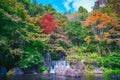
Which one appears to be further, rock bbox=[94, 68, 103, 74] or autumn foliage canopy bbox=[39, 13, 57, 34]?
autumn foliage canopy bbox=[39, 13, 57, 34]

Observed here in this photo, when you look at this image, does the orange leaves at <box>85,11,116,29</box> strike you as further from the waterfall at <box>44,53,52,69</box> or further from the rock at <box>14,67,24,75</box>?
the rock at <box>14,67,24,75</box>

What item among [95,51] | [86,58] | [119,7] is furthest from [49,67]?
[119,7]

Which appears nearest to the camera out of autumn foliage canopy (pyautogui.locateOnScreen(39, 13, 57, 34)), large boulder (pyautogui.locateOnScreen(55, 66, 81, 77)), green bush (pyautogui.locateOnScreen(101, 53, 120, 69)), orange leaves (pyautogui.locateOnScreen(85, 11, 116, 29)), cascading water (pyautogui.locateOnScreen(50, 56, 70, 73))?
large boulder (pyautogui.locateOnScreen(55, 66, 81, 77))

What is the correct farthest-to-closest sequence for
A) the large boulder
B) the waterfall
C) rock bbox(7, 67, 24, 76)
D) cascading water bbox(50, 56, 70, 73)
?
the waterfall
cascading water bbox(50, 56, 70, 73)
rock bbox(7, 67, 24, 76)
the large boulder

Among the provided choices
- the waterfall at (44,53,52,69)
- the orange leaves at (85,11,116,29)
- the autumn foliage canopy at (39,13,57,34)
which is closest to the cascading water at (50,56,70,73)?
the waterfall at (44,53,52,69)

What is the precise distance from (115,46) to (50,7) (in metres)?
14.4

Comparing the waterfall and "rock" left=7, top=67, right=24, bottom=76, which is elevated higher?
the waterfall

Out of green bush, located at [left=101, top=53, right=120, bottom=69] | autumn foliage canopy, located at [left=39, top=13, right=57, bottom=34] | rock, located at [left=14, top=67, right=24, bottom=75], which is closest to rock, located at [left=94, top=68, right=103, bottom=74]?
green bush, located at [left=101, top=53, right=120, bottom=69]

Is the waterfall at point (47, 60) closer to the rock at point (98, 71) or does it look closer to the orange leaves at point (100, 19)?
the rock at point (98, 71)

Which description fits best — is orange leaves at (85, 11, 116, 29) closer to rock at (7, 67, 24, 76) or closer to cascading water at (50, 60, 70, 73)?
cascading water at (50, 60, 70, 73)

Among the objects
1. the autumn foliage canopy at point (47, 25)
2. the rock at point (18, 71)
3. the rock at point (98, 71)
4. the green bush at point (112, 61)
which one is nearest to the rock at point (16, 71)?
the rock at point (18, 71)

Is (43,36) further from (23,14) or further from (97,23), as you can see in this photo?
(97,23)

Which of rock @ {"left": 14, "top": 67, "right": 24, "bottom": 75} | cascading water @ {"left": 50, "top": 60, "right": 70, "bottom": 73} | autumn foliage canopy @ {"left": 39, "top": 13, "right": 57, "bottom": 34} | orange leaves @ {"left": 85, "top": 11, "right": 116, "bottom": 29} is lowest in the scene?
rock @ {"left": 14, "top": 67, "right": 24, "bottom": 75}

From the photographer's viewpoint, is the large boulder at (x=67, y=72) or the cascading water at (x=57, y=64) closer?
the large boulder at (x=67, y=72)
